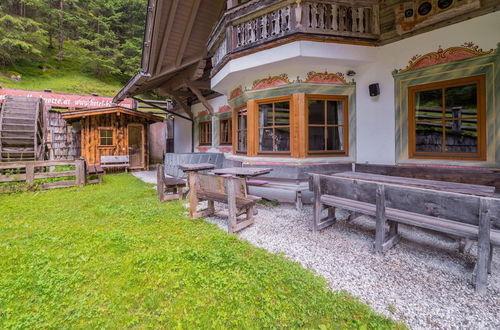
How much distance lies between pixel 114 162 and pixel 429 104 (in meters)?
11.2

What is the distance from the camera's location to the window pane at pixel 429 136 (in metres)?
4.16

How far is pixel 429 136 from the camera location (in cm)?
428

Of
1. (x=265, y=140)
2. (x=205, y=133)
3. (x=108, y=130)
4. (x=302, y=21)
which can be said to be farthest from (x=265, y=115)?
(x=108, y=130)

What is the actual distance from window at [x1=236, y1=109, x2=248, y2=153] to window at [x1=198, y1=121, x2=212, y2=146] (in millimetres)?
3062

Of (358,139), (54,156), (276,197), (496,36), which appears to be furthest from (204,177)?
(54,156)

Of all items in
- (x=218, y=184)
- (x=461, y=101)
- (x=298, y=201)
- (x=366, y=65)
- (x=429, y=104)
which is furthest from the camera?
(x=366, y=65)

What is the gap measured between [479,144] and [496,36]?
164cm

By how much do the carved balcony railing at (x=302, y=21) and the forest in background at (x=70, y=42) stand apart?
807 inches

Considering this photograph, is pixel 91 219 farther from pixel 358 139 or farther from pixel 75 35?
pixel 75 35

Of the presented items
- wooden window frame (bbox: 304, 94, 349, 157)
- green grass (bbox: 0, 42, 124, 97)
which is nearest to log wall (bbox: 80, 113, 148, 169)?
wooden window frame (bbox: 304, 94, 349, 157)

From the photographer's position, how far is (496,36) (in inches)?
139

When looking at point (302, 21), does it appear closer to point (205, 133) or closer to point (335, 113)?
point (335, 113)

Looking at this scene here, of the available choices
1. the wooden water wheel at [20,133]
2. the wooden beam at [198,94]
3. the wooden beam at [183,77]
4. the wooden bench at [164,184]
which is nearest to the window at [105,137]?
the wooden water wheel at [20,133]

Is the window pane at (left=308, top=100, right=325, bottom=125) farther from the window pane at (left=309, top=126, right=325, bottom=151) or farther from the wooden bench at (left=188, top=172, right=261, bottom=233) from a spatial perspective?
the wooden bench at (left=188, top=172, right=261, bottom=233)
